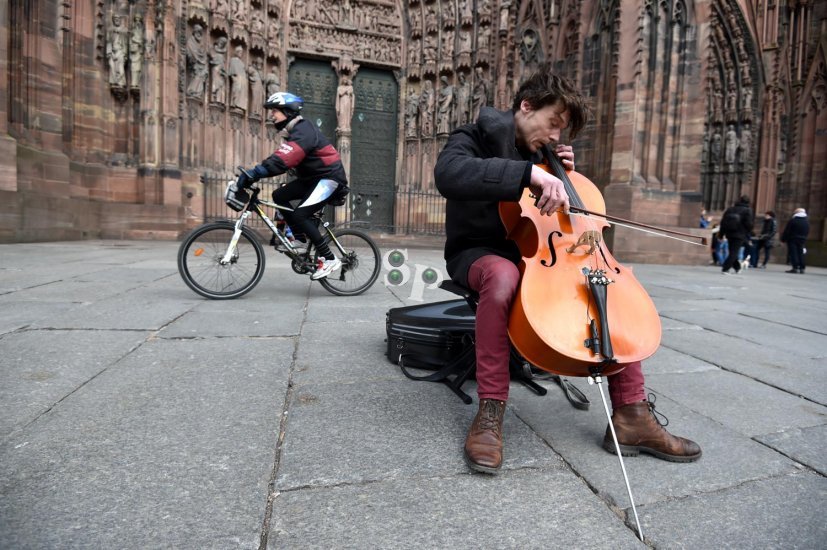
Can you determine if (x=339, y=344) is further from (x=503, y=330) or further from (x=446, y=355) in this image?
(x=503, y=330)

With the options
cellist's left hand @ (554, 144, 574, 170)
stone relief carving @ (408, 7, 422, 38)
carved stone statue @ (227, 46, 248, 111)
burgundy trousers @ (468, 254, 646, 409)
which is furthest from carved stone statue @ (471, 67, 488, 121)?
burgundy trousers @ (468, 254, 646, 409)

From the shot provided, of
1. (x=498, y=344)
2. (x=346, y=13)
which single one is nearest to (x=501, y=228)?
(x=498, y=344)

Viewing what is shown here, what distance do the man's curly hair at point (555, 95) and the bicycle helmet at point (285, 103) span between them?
261 cm

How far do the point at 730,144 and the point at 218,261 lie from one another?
17334 mm

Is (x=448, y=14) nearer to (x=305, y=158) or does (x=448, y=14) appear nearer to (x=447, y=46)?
(x=447, y=46)

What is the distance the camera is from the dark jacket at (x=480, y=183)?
154 cm

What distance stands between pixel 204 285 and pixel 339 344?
2013 mm

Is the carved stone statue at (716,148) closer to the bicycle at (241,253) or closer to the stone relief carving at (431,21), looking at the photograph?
the stone relief carving at (431,21)

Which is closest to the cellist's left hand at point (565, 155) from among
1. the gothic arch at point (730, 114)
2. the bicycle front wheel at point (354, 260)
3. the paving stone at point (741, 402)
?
the paving stone at point (741, 402)

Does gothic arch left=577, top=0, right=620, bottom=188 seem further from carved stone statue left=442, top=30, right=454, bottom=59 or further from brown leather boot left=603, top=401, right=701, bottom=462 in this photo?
brown leather boot left=603, top=401, right=701, bottom=462

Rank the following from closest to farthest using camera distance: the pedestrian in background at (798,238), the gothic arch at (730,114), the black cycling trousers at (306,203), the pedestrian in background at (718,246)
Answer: the black cycling trousers at (306,203) < the pedestrian in background at (798,238) < the pedestrian in background at (718,246) < the gothic arch at (730,114)

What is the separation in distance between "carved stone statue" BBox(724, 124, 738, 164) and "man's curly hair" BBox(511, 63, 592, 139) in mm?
17351

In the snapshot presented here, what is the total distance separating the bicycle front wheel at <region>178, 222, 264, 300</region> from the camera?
12.9 feet

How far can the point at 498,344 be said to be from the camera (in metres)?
1.58
